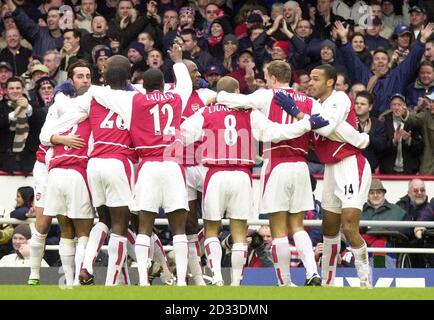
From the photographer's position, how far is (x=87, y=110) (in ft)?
59.8

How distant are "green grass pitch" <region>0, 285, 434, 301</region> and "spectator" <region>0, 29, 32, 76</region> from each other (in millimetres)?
9377

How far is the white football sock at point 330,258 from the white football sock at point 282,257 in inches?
23.5

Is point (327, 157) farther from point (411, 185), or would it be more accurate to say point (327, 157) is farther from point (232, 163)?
point (411, 185)

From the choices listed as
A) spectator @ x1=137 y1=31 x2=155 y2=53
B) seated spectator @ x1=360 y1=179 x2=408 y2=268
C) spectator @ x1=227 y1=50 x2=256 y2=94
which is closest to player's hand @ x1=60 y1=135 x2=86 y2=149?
seated spectator @ x1=360 y1=179 x2=408 y2=268

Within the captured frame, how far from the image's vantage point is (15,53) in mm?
25422

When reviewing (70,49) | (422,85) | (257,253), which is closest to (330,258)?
(257,253)

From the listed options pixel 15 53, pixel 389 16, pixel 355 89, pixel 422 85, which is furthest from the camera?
pixel 389 16

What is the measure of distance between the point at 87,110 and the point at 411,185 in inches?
228

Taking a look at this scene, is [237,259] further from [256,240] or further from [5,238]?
[5,238]

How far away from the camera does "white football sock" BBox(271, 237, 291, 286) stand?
1800 centimetres

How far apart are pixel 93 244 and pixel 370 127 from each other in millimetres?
6280

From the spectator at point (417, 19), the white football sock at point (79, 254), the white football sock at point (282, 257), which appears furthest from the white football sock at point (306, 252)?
the spectator at point (417, 19)

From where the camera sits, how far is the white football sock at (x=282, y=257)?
18.0 metres
